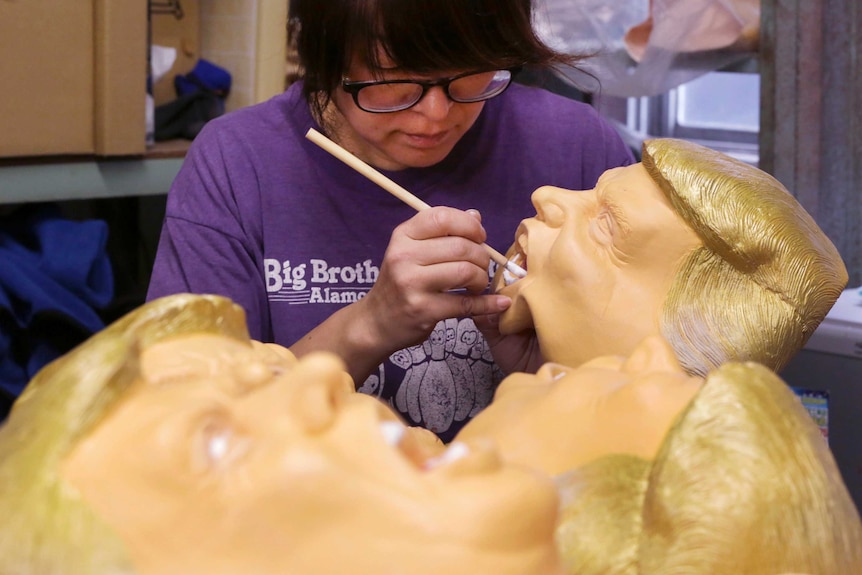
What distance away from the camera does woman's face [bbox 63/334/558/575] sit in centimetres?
51

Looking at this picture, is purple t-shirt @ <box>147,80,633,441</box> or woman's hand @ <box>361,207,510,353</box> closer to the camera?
woman's hand @ <box>361,207,510,353</box>

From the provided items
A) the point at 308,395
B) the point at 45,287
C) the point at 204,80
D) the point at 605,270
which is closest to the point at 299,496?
the point at 308,395

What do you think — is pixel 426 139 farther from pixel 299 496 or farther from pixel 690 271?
pixel 299 496

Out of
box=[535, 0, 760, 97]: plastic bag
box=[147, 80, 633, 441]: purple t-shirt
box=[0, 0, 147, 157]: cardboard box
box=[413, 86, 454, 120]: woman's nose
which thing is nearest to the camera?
box=[413, 86, 454, 120]: woman's nose

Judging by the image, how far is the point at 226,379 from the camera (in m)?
0.59

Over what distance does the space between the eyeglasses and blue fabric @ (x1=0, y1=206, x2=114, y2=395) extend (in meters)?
0.94

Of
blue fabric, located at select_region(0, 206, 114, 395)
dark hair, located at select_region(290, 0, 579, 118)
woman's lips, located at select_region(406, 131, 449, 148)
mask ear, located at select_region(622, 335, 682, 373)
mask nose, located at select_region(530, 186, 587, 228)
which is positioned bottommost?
blue fabric, located at select_region(0, 206, 114, 395)

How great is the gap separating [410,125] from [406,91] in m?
0.05

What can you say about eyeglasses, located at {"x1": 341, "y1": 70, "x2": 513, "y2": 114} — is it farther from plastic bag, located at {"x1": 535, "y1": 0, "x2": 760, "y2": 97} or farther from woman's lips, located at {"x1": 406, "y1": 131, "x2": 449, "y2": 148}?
plastic bag, located at {"x1": 535, "y1": 0, "x2": 760, "y2": 97}

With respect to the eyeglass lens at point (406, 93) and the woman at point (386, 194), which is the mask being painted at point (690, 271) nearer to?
the woman at point (386, 194)

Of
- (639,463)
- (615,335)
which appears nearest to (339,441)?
(639,463)

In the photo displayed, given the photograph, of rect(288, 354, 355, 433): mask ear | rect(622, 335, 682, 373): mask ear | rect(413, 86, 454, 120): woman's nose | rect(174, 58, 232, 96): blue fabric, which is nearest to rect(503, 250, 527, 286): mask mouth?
rect(413, 86, 454, 120): woman's nose

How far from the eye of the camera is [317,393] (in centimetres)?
55

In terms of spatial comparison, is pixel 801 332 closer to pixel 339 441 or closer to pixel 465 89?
→ pixel 465 89
